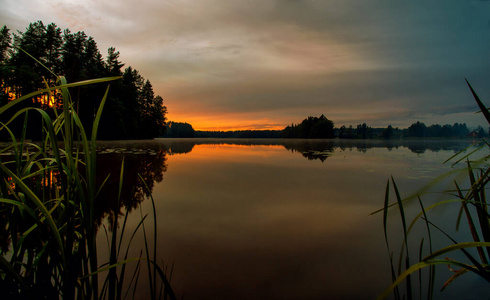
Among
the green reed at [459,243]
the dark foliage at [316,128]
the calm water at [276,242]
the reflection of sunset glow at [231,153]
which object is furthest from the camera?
the dark foliage at [316,128]

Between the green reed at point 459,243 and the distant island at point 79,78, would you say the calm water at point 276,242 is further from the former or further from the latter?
the distant island at point 79,78

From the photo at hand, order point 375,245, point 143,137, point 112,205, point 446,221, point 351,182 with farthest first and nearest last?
point 143,137 → point 351,182 → point 112,205 → point 446,221 → point 375,245

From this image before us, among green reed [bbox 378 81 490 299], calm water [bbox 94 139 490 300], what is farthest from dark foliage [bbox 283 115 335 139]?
green reed [bbox 378 81 490 299]

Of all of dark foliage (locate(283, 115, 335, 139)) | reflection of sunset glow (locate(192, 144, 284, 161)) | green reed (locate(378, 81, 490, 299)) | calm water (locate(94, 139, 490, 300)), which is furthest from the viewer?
dark foliage (locate(283, 115, 335, 139))

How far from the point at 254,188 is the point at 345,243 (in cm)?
264

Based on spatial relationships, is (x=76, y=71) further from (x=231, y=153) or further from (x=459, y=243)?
(x=459, y=243)

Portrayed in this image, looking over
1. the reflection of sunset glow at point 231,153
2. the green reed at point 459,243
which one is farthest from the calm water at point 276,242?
the reflection of sunset glow at point 231,153

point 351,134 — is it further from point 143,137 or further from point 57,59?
point 57,59

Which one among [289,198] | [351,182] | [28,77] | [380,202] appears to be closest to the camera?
[380,202]

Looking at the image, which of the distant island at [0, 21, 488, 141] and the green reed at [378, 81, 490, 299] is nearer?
the green reed at [378, 81, 490, 299]

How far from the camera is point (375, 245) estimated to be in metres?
2.41

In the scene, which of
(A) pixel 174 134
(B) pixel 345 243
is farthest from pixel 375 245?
(A) pixel 174 134

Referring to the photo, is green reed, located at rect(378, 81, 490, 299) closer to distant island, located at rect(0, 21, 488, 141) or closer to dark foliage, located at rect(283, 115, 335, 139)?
distant island, located at rect(0, 21, 488, 141)

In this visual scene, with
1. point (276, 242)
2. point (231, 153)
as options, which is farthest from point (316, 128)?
point (276, 242)
